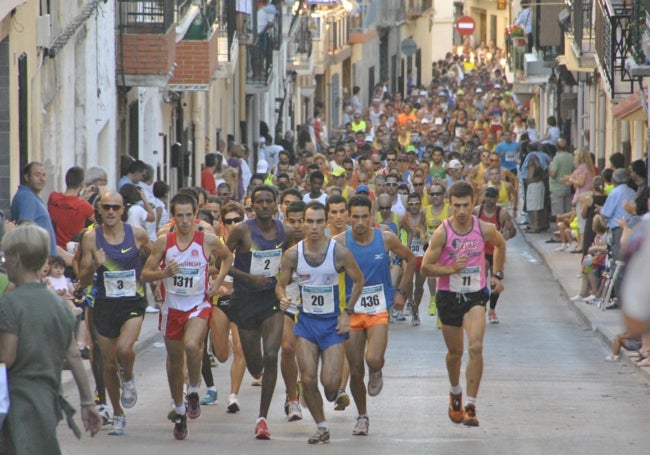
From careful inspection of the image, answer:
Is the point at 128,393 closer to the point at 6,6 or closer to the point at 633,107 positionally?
the point at 6,6

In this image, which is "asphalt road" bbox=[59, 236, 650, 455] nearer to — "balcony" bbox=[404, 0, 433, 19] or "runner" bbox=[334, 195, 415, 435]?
"runner" bbox=[334, 195, 415, 435]

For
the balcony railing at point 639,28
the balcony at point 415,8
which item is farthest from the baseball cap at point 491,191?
the balcony at point 415,8

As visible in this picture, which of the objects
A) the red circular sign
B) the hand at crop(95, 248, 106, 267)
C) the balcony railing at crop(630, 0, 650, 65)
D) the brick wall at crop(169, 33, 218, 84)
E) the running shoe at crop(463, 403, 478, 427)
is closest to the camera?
the hand at crop(95, 248, 106, 267)

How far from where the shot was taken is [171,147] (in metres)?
34.8

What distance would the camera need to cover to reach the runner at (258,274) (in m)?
12.9

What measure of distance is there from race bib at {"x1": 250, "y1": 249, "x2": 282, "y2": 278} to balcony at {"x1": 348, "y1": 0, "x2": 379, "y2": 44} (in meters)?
63.4

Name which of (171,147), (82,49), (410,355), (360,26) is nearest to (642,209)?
(410,355)

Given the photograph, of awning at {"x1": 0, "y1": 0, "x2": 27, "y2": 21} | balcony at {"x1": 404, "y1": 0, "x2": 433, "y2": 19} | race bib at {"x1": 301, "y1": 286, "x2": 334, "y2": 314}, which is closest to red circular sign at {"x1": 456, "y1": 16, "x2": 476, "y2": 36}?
balcony at {"x1": 404, "y1": 0, "x2": 433, "y2": 19}

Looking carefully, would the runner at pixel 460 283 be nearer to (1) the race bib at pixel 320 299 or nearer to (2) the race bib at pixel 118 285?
(1) the race bib at pixel 320 299

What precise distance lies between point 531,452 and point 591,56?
2190cm

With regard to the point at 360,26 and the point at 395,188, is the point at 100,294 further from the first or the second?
the point at 360,26

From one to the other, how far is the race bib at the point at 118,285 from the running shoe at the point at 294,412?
63.0 inches

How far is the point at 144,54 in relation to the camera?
91.0 feet

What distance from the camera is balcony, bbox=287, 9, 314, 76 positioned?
5650 cm
